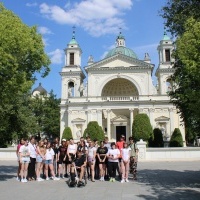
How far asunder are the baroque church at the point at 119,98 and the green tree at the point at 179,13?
33732 millimetres

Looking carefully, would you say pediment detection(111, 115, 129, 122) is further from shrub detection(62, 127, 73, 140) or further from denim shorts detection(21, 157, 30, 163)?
denim shorts detection(21, 157, 30, 163)

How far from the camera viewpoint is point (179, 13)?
15.1 metres

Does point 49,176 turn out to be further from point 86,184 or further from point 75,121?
A: point 75,121

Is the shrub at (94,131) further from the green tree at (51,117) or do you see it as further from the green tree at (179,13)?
the green tree at (179,13)

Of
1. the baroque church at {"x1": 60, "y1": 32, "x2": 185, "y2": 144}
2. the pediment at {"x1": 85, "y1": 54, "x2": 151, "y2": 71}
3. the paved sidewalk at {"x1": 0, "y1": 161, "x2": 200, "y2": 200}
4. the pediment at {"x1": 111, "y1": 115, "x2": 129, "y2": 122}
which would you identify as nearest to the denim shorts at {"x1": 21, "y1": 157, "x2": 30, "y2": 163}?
the paved sidewalk at {"x1": 0, "y1": 161, "x2": 200, "y2": 200}

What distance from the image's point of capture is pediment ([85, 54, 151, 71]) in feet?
172

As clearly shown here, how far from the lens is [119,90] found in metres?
54.9

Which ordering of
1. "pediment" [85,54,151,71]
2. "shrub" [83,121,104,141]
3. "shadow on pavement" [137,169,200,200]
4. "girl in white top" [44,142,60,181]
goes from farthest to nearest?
"pediment" [85,54,151,71]
"shrub" [83,121,104,141]
"girl in white top" [44,142,60,181]
"shadow on pavement" [137,169,200,200]

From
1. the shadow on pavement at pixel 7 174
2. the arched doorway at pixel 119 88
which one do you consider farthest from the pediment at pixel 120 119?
the shadow on pavement at pixel 7 174

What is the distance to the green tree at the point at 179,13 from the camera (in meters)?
14.3

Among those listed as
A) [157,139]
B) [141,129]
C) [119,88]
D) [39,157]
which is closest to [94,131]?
[141,129]

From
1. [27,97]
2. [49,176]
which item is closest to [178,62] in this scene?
[49,176]

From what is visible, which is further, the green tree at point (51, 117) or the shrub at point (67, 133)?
the green tree at point (51, 117)

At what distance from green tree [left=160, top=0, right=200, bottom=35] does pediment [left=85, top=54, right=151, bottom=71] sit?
3642 centimetres
